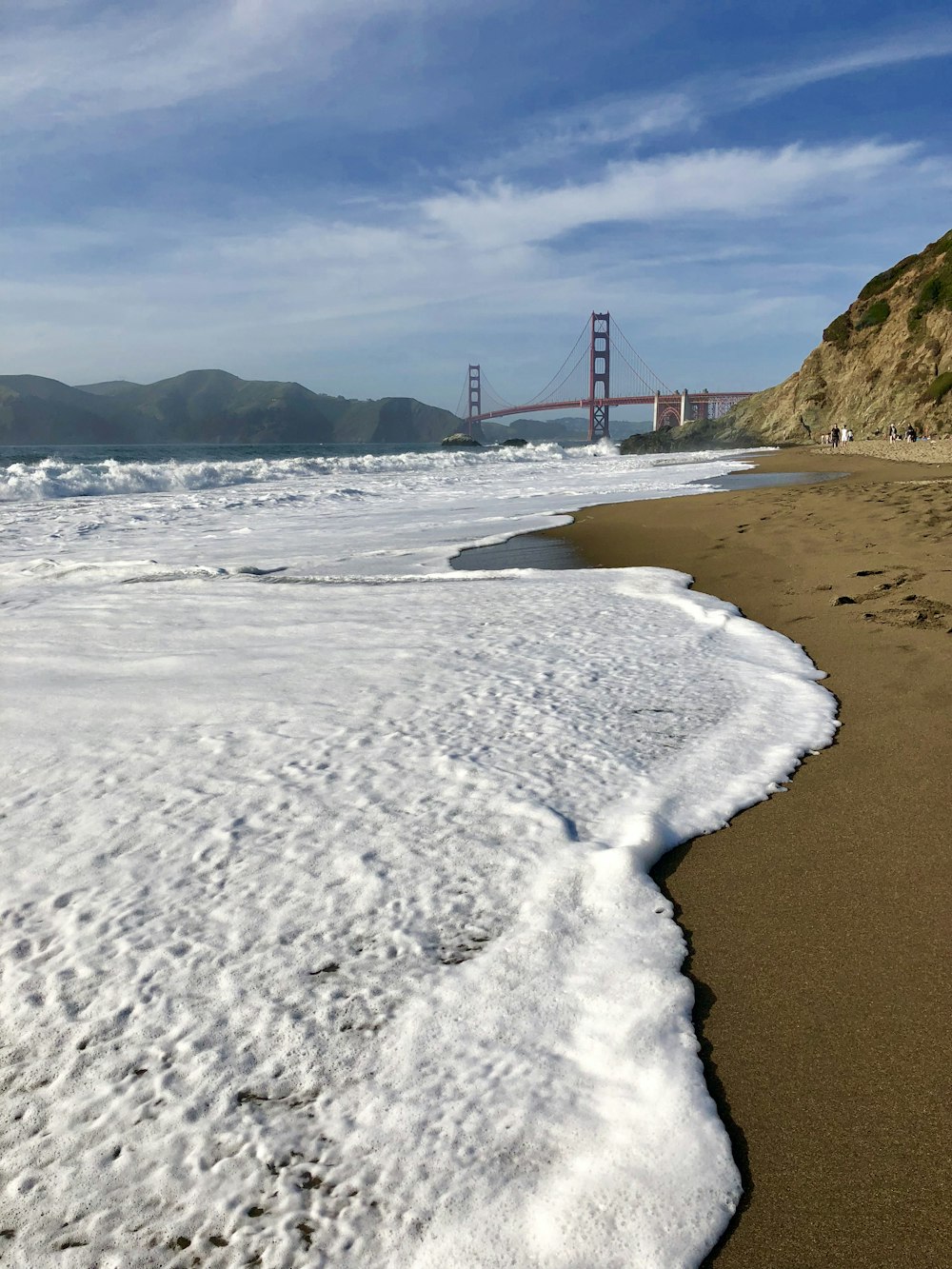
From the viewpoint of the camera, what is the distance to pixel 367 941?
5.22 feet

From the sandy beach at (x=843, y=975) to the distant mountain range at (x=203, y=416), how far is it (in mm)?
121264

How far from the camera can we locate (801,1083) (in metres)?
1.27

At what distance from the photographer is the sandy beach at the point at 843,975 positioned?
42.1 inches

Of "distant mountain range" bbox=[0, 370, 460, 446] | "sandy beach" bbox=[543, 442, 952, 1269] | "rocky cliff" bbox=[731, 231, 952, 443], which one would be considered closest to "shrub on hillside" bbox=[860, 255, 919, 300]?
"rocky cliff" bbox=[731, 231, 952, 443]

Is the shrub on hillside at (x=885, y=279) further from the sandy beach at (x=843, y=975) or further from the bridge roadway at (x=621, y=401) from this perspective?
the sandy beach at (x=843, y=975)

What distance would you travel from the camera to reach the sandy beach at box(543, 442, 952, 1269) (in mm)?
1068

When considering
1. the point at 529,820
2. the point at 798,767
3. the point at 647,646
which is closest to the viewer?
the point at 529,820

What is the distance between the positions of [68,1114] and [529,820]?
1144 millimetres

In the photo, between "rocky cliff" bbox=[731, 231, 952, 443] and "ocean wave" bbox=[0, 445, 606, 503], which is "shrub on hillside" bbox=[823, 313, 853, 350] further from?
"ocean wave" bbox=[0, 445, 606, 503]

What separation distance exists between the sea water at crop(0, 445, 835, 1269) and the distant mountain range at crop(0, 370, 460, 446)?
120 meters

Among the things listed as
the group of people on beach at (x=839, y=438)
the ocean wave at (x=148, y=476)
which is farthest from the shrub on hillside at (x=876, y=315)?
the ocean wave at (x=148, y=476)

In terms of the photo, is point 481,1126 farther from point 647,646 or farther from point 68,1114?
point 647,646

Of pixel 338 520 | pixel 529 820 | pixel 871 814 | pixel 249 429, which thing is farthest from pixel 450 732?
pixel 249 429

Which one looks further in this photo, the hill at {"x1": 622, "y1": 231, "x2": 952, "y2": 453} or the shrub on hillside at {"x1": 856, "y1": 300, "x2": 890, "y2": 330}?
the shrub on hillside at {"x1": 856, "y1": 300, "x2": 890, "y2": 330}
